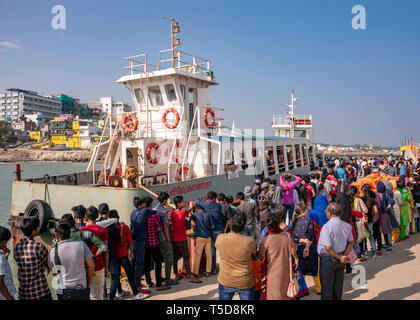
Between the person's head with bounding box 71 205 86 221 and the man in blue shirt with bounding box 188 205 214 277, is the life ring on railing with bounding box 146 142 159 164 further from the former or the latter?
the person's head with bounding box 71 205 86 221

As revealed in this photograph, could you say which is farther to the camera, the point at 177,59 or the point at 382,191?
the point at 177,59

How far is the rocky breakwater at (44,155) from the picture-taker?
77.8 meters

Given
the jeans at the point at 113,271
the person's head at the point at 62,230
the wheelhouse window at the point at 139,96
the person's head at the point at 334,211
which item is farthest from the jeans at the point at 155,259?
the wheelhouse window at the point at 139,96

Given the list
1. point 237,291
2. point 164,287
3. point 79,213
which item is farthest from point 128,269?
point 237,291

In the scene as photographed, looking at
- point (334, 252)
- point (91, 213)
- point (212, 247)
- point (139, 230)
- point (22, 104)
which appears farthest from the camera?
point (22, 104)

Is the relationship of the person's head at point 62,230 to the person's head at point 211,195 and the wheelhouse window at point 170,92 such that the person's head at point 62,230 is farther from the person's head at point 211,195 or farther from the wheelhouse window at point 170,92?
the wheelhouse window at point 170,92

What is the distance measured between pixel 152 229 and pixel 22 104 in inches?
5015

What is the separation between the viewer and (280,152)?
48.7 ft

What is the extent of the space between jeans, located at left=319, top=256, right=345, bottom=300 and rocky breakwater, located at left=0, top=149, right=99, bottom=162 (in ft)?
271

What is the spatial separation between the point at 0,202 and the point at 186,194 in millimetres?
17725

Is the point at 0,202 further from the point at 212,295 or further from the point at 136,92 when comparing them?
the point at 212,295

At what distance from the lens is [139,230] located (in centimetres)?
502

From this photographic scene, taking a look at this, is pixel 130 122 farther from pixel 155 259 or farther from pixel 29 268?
pixel 29 268
